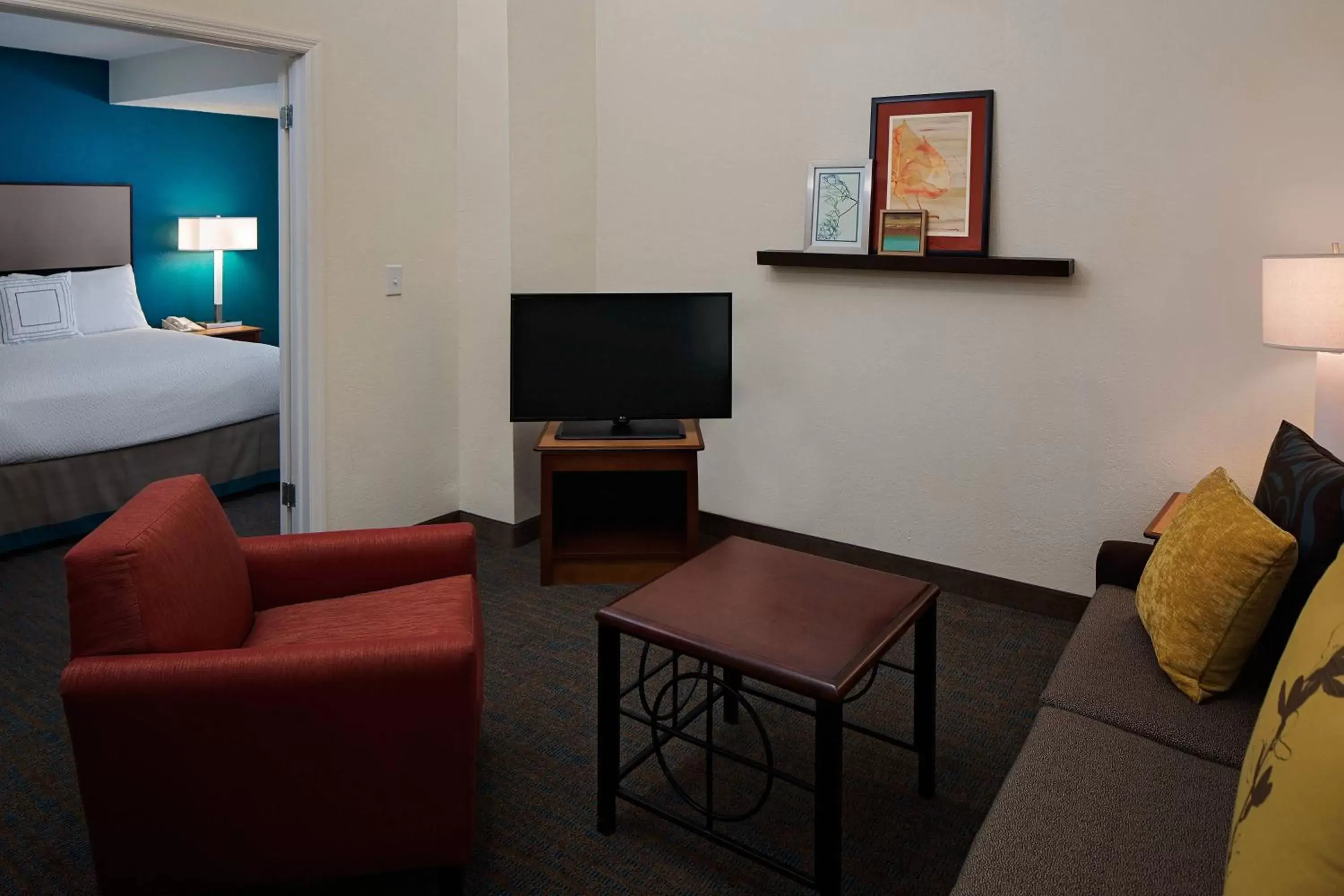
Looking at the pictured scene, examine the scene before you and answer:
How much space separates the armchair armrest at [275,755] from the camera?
1771mm

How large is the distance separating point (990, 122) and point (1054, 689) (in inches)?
77.5

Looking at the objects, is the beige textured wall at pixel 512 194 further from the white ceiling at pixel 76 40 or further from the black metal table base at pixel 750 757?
the white ceiling at pixel 76 40

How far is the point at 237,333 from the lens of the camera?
6.79 meters

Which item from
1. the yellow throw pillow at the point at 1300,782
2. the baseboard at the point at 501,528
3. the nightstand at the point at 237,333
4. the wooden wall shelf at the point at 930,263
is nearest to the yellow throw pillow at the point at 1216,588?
the yellow throw pillow at the point at 1300,782

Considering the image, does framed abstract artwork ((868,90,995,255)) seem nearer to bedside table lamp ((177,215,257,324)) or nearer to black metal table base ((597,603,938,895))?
black metal table base ((597,603,938,895))

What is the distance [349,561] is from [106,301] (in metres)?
4.67

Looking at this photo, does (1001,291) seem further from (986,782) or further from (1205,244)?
(986,782)

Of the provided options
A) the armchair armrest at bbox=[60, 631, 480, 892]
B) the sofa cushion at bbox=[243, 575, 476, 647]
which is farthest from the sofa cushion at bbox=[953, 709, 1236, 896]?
the sofa cushion at bbox=[243, 575, 476, 647]

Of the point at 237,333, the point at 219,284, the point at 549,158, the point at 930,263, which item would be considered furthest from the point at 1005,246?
the point at 219,284

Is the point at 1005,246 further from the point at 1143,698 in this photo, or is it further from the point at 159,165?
the point at 159,165

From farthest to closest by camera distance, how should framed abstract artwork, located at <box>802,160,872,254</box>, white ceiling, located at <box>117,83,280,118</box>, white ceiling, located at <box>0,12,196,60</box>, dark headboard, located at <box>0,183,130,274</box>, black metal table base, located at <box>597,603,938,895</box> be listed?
dark headboard, located at <box>0,183,130,274</box> → white ceiling, located at <box>117,83,280,118</box> → white ceiling, located at <box>0,12,196,60</box> → framed abstract artwork, located at <box>802,160,872,254</box> → black metal table base, located at <box>597,603,938,895</box>

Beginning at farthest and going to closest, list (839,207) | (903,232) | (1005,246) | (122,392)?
(122,392) < (839,207) < (903,232) < (1005,246)

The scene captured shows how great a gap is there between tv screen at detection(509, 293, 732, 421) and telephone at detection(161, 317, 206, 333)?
381 cm

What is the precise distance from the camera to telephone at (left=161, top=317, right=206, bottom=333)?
662 cm
